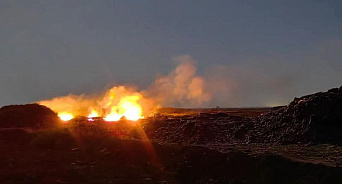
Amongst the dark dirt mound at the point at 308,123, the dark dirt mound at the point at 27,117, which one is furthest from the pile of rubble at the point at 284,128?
the dark dirt mound at the point at 27,117

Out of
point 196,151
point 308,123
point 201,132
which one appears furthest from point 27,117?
point 308,123

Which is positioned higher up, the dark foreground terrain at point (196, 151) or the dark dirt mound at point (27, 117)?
the dark dirt mound at point (27, 117)

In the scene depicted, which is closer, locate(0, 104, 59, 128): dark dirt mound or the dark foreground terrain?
the dark foreground terrain

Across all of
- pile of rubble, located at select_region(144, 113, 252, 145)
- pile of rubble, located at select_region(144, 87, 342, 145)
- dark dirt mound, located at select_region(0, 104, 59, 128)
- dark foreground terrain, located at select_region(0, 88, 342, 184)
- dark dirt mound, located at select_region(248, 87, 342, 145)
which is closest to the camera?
dark foreground terrain, located at select_region(0, 88, 342, 184)

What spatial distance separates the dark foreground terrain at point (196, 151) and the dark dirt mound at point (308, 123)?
0.08m

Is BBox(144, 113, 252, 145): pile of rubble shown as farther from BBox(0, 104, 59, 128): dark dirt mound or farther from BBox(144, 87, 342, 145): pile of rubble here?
→ BBox(0, 104, 59, 128): dark dirt mound

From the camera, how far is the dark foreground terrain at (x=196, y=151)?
81.5ft

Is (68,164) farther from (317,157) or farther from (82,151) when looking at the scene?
(317,157)

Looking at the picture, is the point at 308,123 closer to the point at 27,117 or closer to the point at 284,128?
the point at 284,128

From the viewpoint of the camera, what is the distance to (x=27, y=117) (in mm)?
58812

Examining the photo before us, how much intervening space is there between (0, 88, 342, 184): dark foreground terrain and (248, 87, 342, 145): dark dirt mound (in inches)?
3.2

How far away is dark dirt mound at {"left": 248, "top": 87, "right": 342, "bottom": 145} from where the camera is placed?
35.1 meters

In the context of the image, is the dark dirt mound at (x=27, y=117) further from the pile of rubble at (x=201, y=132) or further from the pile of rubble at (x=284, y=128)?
the pile of rubble at (x=284, y=128)

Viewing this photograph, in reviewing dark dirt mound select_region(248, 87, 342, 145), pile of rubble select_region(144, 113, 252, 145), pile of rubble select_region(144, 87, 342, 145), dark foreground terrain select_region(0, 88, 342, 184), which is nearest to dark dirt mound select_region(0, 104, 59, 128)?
dark foreground terrain select_region(0, 88, 342, 184)
